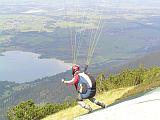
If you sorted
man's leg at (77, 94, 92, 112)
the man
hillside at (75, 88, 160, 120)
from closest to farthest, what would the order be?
hillside at (75, 88, 160, 120) → the man → man's leg at (77, 94, 92, 112)

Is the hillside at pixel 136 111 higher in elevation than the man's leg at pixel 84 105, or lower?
higher

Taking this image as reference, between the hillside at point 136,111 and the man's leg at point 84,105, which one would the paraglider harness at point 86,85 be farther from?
the hillside at point 136,111

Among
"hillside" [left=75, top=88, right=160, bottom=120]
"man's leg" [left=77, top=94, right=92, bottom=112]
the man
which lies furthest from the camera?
"man's leg" [left=77, top=94, right=92, bottom=112]

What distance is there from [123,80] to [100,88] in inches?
243

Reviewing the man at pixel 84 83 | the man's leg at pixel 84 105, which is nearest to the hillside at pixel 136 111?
the man at pixel 84 83

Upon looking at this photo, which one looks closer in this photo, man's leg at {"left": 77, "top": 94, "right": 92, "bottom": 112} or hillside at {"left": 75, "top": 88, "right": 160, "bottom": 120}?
hillside at {"left": 75, "top": 88, "right": 160, "bottom": 120}

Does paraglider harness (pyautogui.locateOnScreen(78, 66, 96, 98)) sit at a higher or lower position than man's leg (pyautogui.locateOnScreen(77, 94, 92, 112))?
higher

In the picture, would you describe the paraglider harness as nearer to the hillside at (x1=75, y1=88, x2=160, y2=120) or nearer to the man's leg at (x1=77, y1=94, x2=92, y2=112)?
the man's leg at (x1=77, y1=94, x2=92, y2=112)

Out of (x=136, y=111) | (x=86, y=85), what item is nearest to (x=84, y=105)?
(x=86, y=85)

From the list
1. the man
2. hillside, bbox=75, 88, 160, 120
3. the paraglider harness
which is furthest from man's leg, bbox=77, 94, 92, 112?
hillside, bbox=75, 88, 160, 120

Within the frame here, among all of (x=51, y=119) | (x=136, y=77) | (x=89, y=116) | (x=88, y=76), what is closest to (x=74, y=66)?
(x=88, y=76)

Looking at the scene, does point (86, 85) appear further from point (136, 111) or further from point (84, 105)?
point (136, 111)

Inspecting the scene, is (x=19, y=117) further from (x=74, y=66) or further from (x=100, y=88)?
(x=74, y=66)

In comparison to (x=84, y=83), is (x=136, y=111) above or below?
above
